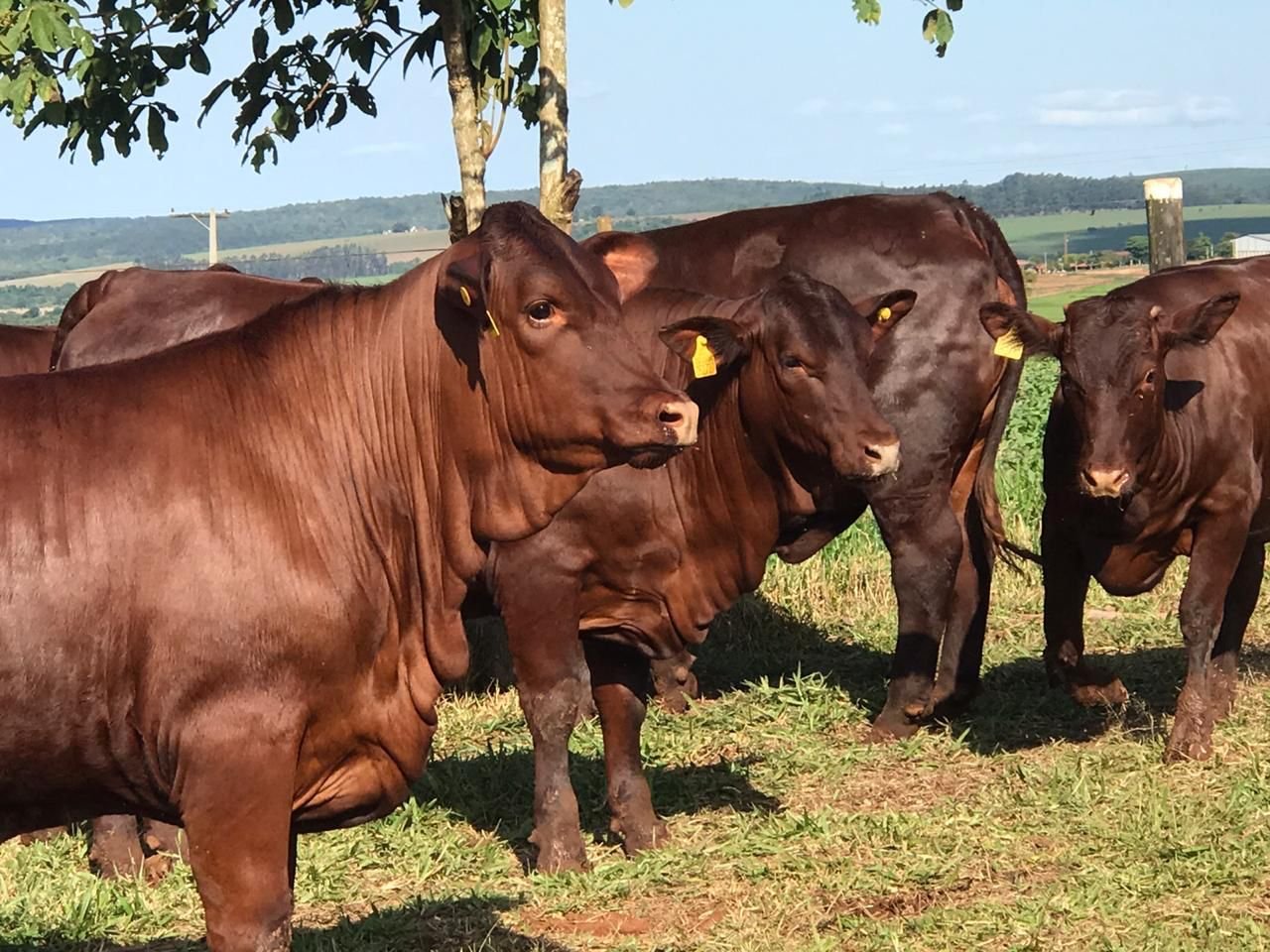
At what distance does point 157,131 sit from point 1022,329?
190 inches

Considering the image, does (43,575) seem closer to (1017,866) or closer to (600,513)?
(600,513)

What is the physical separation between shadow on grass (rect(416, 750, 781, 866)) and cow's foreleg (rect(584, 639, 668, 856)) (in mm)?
239

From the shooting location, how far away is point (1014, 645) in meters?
10.2

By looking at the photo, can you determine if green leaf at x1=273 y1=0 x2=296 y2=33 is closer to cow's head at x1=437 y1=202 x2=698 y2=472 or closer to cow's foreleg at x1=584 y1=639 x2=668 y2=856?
cow's foreleg at x1=584 y1=639 x2=668 y2=856

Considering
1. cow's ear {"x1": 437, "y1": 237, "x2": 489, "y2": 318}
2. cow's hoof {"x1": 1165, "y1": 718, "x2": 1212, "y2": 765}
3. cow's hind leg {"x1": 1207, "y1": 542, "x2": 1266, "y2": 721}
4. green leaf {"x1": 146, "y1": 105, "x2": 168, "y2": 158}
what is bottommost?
cow's hoof {"x1": 1165, "y1": 718, "x2": 1212, "y2": 765}

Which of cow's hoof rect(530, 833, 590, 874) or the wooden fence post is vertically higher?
the wooden fence post

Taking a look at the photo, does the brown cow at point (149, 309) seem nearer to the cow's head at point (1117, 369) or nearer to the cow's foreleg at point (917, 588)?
the cow's foreleg at point (917, 588)

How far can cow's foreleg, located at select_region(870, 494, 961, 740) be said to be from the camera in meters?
8.39

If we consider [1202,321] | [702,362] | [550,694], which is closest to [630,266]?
[702,362]

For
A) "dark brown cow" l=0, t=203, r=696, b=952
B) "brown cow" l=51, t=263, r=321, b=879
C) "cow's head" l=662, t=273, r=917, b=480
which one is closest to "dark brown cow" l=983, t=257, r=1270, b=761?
"cow's head" l=662, t=273, r=917, b=480

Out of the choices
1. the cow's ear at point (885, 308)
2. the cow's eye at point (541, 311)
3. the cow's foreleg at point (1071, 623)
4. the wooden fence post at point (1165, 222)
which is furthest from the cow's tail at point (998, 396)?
the wooden fence post at point (1165, 222)

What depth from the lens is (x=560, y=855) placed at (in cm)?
655

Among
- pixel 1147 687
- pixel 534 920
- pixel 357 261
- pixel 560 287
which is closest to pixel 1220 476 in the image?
pixel 1147 687

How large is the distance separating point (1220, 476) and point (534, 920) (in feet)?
12.8
